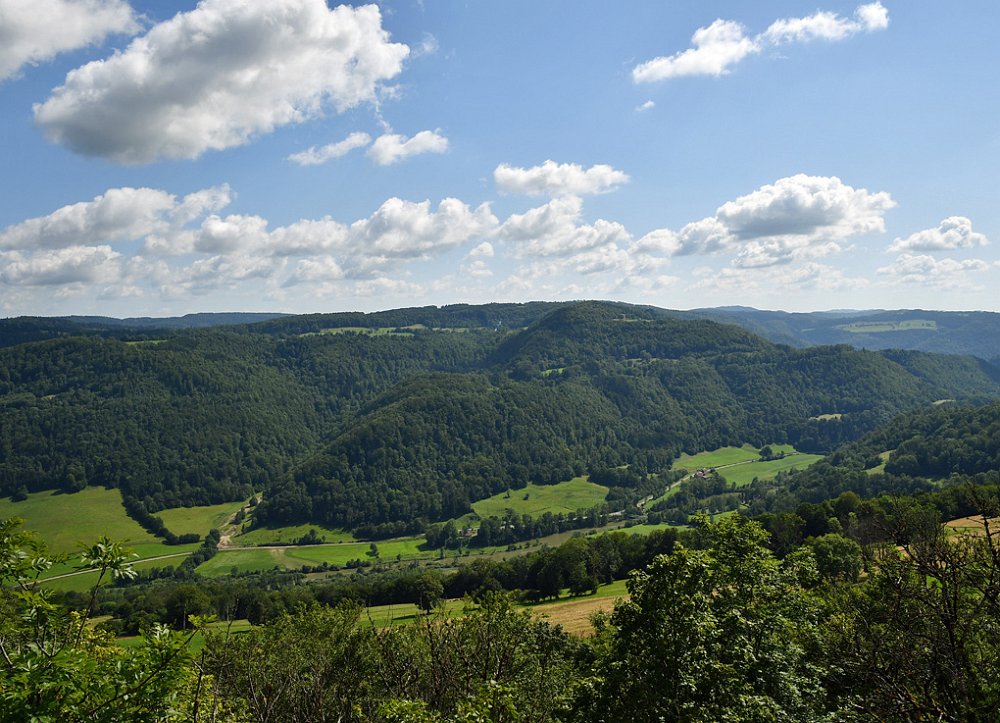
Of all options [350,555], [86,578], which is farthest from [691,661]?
[86,578]

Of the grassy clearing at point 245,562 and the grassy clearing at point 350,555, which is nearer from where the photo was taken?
the grassy clearing at point 245,562

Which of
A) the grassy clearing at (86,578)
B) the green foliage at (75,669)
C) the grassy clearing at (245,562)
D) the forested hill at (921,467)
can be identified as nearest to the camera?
the green foliage at (75,669)

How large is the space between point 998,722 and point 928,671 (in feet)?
7.26

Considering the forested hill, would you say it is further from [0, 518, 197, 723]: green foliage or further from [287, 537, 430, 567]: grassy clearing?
[0, 518, 197, 723]: green foliage

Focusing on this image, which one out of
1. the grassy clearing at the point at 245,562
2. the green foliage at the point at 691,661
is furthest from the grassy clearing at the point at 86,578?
the green foliage at the point at 691,661

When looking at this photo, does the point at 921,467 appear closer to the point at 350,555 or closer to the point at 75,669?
the point at 350,555

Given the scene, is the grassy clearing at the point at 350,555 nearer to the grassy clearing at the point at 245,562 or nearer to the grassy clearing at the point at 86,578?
the grassy clearing at the point at 245,562

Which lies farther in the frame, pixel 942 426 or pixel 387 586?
pixel 942 426

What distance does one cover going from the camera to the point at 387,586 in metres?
106

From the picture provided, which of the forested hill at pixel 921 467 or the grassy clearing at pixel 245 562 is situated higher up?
the forested hill at pixel 921 467

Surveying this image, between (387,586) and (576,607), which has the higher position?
(576,607)

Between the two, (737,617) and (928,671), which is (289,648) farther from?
(928,671)

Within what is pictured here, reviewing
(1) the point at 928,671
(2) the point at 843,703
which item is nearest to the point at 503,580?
(2) the point at 843,703

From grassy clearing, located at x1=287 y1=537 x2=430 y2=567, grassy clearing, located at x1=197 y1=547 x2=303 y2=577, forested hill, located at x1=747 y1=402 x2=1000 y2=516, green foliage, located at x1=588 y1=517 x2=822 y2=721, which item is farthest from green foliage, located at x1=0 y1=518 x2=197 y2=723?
grassy clearing, located at x1=197 y1=547 x2=303 y2=577
